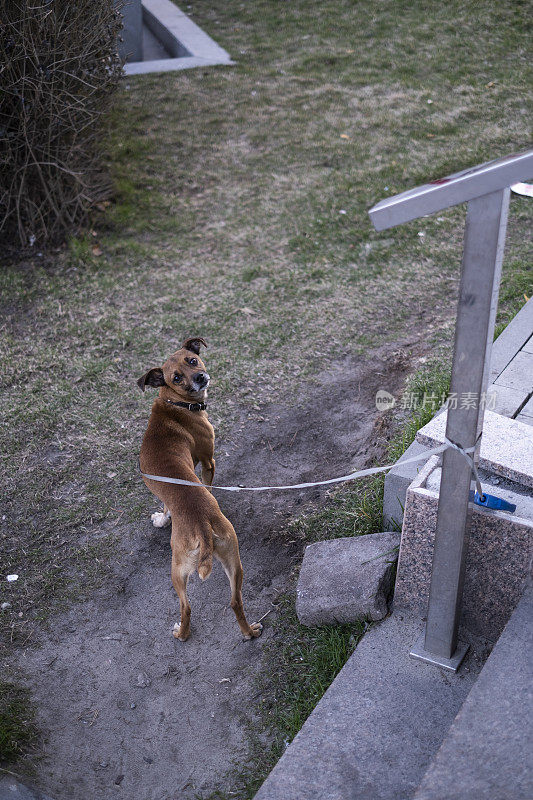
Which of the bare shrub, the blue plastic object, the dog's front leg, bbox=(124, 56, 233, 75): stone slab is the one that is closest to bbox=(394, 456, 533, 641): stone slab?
the blue plastic object

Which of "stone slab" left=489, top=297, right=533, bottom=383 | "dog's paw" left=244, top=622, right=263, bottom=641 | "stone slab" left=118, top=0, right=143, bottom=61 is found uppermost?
"stone slab" left=118, top=0, right=143, bottom=61

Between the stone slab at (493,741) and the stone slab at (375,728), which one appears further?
the stone slab at (375,728)

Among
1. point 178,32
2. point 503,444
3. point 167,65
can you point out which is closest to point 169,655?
point 503,444

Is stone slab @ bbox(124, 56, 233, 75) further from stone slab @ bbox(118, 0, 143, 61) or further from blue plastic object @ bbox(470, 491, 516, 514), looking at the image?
blue plastic object @ bbox(470, 491, 516, 514)

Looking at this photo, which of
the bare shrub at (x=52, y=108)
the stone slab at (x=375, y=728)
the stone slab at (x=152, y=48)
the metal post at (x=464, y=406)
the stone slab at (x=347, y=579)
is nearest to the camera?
the metal post at (x=464, y=406)

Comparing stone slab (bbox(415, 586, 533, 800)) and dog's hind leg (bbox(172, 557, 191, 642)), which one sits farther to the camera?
dog's hind leg (bbox(172, 557, 191, 642))

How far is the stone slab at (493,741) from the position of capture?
2.30 metres

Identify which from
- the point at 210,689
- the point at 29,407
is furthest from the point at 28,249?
the point at 210,689

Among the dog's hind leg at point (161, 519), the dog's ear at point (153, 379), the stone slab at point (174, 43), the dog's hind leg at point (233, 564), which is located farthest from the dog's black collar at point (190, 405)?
the stone slab at point (174, 43)

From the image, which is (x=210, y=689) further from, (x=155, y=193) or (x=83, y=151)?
(x=155, y=193)

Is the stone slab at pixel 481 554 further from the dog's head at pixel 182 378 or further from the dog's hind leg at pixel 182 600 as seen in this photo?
the dog's head at pixel 182 378

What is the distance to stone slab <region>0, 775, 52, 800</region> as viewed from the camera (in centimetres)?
291

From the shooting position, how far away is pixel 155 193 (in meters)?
8.26

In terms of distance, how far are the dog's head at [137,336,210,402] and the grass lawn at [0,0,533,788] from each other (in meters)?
0.80
